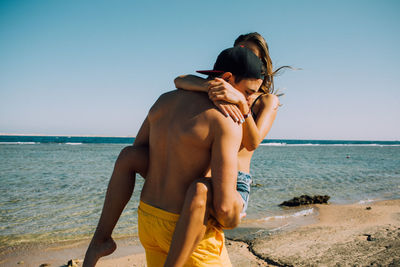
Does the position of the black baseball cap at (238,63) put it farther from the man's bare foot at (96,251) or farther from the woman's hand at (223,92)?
the man's bare foot at (96,251)

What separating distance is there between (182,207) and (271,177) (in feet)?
41.2

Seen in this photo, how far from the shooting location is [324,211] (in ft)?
26.0

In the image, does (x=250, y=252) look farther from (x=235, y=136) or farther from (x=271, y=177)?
(x=271, y=177)

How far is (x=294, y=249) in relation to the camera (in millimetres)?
4691

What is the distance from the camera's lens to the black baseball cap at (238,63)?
1867 millimetres

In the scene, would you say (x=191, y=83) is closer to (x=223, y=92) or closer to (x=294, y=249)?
(x=223, y=92)

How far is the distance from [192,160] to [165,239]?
1.58ft

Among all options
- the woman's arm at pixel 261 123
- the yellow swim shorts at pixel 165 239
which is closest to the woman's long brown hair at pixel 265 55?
the woman's arm at pixel 261 123

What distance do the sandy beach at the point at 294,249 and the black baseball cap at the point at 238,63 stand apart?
320 cm

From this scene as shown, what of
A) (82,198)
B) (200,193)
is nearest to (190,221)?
(200,193)

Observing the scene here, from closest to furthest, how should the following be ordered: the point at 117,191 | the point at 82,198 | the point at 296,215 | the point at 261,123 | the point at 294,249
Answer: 1. the point at 117,191
2. the point at 261,123
3. the point at 294,249
4. the point at 296,215
5. the point at 82,198

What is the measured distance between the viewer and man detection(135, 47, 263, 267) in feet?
5.34

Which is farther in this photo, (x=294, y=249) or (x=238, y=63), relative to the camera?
(x=294, y=249)

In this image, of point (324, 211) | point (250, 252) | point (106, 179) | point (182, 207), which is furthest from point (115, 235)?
point (106, 179)
